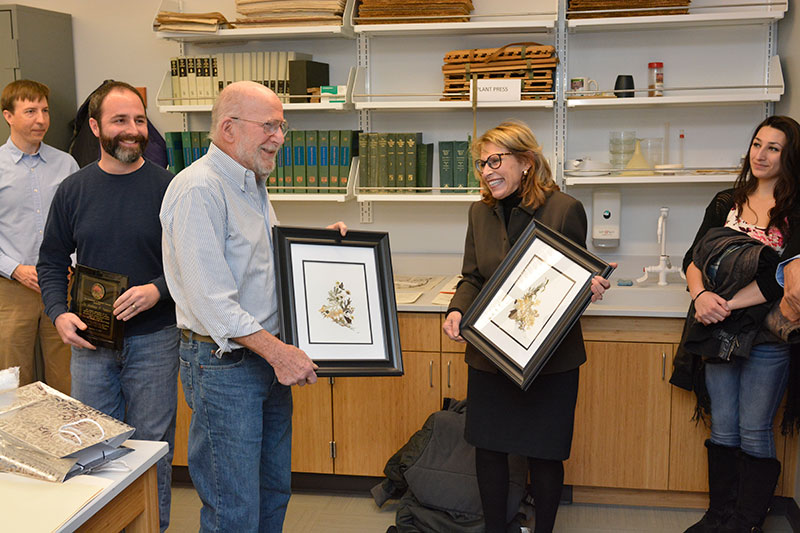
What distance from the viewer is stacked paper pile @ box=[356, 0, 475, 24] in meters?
3.53

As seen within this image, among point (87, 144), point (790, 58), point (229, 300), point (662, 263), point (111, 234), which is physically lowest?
point (662, 263)

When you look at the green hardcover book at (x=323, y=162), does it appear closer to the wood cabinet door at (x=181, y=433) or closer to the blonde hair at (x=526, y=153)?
the wood cabinet door at (x=181, y=433)

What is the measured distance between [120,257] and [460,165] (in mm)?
1809

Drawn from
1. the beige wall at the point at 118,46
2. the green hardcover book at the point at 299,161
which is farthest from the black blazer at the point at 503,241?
the beige wall at the point at 118,46

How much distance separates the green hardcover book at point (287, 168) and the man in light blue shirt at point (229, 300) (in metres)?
1.69

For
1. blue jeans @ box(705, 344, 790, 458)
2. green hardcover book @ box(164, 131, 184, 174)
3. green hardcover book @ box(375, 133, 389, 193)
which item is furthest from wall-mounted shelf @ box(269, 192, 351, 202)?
blue jeans @ box(705, 344, 790, 458)

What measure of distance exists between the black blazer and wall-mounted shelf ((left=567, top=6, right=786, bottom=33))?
1293mm

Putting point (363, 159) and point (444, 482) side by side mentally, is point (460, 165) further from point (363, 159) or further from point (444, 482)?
point (444, 482)

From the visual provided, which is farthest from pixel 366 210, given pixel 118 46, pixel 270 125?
pixel 270 125

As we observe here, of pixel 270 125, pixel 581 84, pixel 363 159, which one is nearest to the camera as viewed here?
pixel 270 125

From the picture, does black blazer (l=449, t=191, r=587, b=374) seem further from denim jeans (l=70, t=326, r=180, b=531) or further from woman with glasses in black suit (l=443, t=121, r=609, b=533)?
denim jeans (l=70, t=326, r=180, b=531)

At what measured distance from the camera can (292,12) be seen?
3625 mm

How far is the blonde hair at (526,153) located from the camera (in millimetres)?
2436

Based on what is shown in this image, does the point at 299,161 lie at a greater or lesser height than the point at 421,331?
greater
